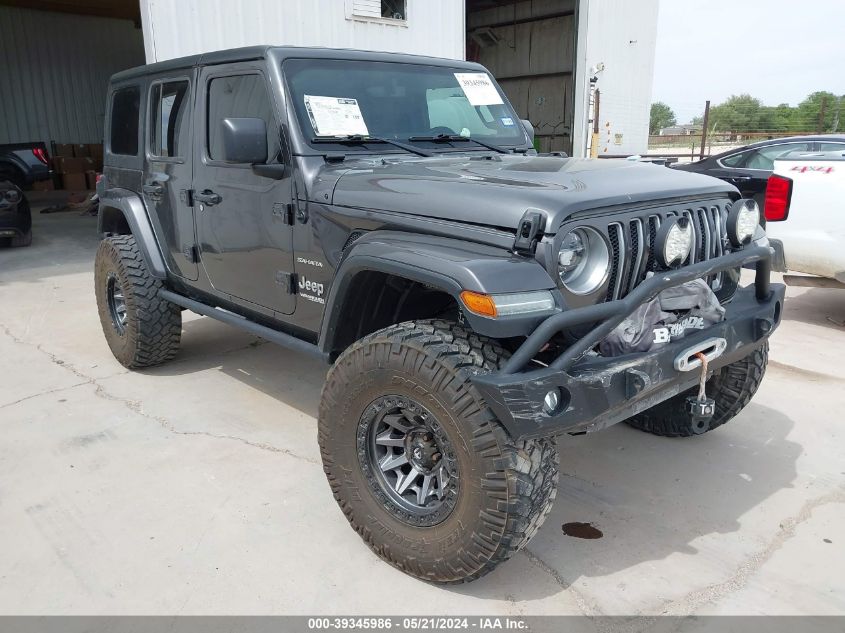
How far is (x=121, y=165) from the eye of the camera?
4633 mm

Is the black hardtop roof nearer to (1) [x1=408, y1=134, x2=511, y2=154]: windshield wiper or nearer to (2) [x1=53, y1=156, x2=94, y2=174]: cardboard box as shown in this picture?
(1) [x1=408, y1=134, x2=511, y2=154]: windshield wiper

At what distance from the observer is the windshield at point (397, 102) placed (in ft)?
10.5

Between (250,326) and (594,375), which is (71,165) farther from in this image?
(594,375)

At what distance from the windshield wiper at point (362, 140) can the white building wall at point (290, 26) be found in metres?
5.26

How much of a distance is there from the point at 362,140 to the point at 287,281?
745 millimetres

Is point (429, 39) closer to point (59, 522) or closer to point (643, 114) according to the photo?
point (643, 114)

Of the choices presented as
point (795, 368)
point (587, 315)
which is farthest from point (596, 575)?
point (795, 368)

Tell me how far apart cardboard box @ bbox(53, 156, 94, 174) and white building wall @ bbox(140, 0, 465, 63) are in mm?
10002

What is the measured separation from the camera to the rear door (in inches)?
152

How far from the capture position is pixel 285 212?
3.10 m

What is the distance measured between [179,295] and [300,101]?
1.67m

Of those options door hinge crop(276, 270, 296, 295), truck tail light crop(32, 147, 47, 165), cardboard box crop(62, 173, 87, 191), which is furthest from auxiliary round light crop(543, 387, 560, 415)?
cardboard box crop(62, 173, 87, 191)

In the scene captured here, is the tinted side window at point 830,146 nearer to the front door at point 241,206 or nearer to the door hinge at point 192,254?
the front door at point 241,206

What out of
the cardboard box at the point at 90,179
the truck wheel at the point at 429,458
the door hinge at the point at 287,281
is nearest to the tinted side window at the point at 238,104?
the door hinge at the point at 287,281
